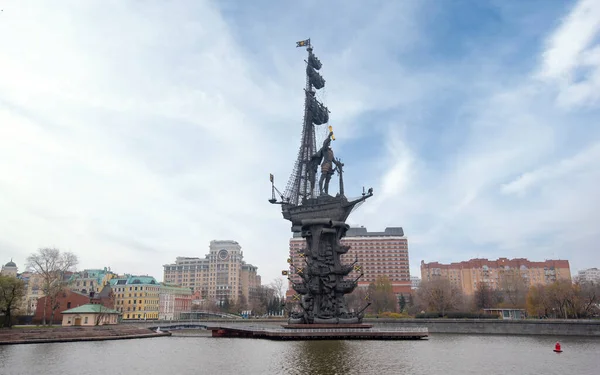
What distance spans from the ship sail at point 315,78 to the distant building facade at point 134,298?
252 ft

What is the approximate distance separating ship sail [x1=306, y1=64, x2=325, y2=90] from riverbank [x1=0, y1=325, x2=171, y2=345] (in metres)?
48.1

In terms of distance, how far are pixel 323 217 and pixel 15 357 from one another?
37.4 metres

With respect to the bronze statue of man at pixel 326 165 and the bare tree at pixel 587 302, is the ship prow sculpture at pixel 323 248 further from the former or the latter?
the bare tree at pixel 587 302

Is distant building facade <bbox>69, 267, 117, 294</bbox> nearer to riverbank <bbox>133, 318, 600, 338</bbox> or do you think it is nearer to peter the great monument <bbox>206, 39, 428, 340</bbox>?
riverbank <bbox>133, 318, 600, 338</bbox>

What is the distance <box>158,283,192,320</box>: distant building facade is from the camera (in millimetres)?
129000

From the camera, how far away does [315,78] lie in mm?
74000

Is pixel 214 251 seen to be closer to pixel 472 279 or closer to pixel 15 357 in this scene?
pixel 472 279

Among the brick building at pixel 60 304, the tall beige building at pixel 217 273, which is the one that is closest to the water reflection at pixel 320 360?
the brick building at pixel 60 304

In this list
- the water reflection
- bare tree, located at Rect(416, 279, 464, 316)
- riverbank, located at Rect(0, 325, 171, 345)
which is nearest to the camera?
the water reflection

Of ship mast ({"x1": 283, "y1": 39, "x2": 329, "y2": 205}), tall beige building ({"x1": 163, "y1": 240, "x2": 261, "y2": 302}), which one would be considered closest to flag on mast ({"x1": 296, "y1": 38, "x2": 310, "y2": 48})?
ship mast ({"x1": 283, "y1": 39, "x2": 329, "y2": 205})

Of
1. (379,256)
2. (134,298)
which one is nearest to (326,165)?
(134,298)

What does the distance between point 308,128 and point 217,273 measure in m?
129

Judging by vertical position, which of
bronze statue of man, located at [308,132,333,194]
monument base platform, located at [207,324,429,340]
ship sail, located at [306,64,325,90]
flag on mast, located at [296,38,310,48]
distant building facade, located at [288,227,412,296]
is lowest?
monument base platform, located at [207,324,429,340]

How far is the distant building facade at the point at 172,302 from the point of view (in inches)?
5079
